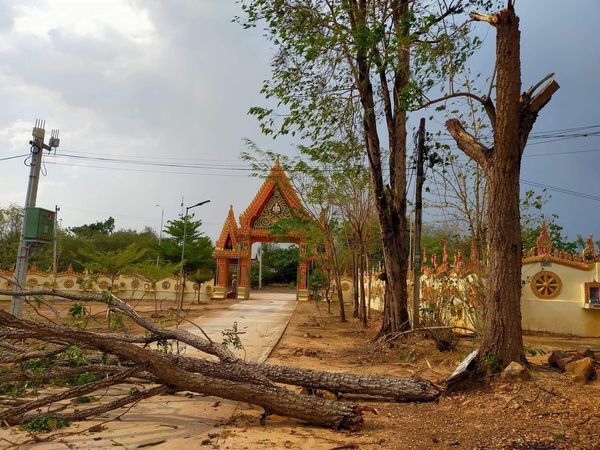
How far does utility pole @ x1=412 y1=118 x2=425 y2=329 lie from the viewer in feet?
32.9

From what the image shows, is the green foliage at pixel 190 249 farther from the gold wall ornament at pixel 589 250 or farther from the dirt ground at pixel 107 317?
the gold wall ornament at pixel 589 250

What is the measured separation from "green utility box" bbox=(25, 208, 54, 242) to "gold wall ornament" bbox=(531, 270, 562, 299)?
12.2 m

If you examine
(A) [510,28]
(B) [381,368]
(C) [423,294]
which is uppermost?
(A) [510,28]

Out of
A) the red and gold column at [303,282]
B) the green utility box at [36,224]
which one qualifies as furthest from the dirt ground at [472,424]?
the red and gold column at [303,282]

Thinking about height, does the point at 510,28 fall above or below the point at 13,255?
above

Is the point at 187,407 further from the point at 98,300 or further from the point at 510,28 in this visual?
the point at 510,28

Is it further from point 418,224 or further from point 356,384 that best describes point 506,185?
point 418,224

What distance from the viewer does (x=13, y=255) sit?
3691cm

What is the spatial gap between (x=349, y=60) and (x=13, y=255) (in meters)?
35.2

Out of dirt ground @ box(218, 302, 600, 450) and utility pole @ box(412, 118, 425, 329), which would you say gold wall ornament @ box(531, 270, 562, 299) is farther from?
dirt ground @ box(218, 302, 600, 450)

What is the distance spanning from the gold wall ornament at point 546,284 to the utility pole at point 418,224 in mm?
4869

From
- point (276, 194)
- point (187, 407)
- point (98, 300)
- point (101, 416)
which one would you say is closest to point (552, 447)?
point (187, 407)

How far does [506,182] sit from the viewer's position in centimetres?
622

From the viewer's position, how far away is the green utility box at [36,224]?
9727 millimetres
